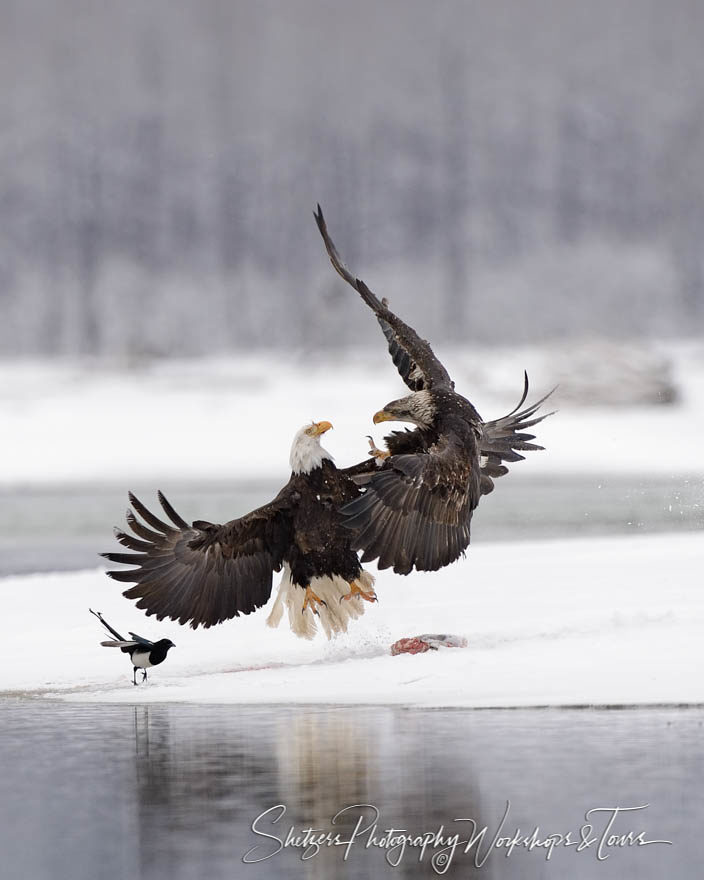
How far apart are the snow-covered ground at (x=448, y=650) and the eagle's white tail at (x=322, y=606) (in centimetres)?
21

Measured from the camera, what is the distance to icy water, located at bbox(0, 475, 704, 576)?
52.5 ft

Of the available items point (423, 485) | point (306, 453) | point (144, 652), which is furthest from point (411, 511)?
point (144, 652)

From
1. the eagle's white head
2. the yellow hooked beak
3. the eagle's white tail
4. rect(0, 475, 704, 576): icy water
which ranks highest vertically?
rect(0, 475, 704, 576): icy water

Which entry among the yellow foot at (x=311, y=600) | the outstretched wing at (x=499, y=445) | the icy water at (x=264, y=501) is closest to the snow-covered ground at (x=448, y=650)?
the yellow foot at (x=311, y=600)

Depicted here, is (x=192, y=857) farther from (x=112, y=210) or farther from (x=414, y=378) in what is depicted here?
(x=112, y=210)

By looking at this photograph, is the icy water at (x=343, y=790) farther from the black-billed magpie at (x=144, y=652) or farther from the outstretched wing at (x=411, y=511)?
the black-billed magpie at (x=144, y=652)

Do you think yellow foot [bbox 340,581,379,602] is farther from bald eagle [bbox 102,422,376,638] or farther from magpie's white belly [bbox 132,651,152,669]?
magpie's white belly [bbox 132,651,152,669]

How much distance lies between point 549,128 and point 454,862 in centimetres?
3164

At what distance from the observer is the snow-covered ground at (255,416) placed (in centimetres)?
2403

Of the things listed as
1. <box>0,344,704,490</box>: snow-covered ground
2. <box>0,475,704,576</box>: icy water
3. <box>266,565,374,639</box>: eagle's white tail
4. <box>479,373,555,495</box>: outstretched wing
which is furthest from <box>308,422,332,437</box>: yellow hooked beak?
<box>0,344,704,490</box>: snow-covered ground

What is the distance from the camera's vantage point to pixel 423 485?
8258 millimetres

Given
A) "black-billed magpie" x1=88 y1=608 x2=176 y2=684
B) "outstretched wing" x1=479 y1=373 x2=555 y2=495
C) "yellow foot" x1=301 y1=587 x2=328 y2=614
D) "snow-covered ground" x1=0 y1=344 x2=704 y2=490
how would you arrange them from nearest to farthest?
1. "black-billed magpie" x1=88 y1=608 x2=176 y2=684
2. "yellow foot" x1=301 y1=587 x2=328 y2=614
3. "outstretched wing" x1=479 y1=373 x2=555 y2=495
4. "snow-covered ground" x1=0 y1=344 x2=704 y2=490

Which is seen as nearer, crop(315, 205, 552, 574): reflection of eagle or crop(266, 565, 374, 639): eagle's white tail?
crop(315, 205, 552, 574): reflection of eagle

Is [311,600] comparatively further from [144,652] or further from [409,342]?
[409,342]
